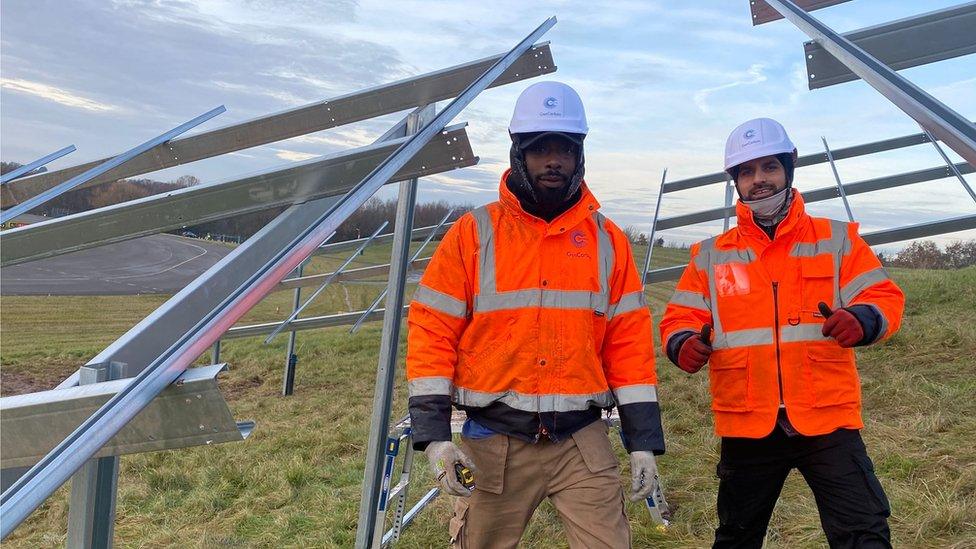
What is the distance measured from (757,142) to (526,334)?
1.37 metres

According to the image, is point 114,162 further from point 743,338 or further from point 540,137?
point 743,338

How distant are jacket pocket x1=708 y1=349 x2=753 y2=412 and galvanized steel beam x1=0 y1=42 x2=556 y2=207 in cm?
211

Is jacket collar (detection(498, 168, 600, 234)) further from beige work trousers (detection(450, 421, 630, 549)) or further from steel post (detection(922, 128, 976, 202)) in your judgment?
steel post (detection(922, 128, 976, 202))

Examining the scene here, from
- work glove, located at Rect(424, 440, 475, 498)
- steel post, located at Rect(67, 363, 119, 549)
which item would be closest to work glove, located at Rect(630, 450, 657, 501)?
work glove, located at Rect(424, 440, 475, 498)

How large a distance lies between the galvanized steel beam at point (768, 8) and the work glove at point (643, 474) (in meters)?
3.19

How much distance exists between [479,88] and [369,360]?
8335 mm

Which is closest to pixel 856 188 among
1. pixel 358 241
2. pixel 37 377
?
pixel 358 241

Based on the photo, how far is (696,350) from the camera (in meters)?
3.01

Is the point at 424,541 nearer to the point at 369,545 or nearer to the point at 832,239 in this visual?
the point at 369,545

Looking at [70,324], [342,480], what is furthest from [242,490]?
[70,324]

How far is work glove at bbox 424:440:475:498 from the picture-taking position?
96.3 inches

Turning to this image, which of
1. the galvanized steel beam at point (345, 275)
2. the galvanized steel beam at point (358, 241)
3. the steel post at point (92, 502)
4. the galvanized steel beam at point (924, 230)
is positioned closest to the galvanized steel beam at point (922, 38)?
the steel post at point (92, 502)

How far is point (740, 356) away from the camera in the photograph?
3023 mm

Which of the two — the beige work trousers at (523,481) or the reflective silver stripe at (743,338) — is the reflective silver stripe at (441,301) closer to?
the beige work trousers at (523,481)
